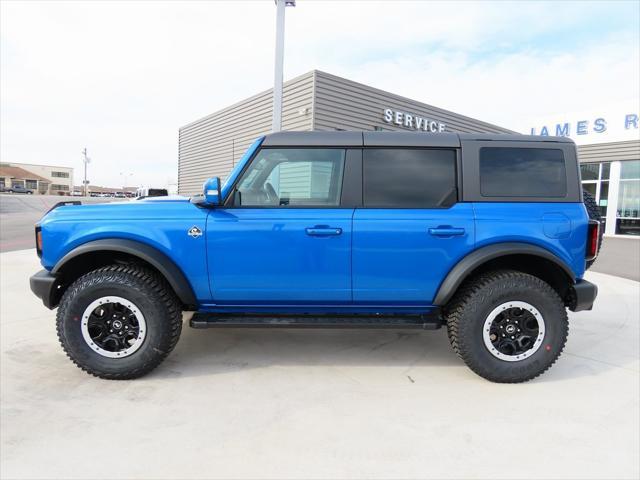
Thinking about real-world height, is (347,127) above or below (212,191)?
above

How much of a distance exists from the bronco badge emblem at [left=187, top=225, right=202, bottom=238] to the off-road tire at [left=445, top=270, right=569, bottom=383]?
203 cm

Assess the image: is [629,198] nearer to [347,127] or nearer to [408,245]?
[347,127]

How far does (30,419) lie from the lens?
2.39 m

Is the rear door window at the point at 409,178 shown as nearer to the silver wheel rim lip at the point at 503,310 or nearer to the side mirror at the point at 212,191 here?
the silver wheel rim lip at the point at 503,310

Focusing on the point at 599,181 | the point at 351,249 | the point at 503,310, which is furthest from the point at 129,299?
the point at 599,181

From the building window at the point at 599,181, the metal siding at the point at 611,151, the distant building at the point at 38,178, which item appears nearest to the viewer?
the metal siding at the point at 611,151

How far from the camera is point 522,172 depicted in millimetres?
3066

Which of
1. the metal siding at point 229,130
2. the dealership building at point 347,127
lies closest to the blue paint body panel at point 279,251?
the metal siding at point 229,130

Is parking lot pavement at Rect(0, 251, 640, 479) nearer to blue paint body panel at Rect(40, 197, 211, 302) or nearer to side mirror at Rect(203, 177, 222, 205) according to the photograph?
blue paint body panel at Rect(40, 197, 211, 302)

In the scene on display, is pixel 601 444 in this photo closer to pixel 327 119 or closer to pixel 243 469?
pixel 243 469

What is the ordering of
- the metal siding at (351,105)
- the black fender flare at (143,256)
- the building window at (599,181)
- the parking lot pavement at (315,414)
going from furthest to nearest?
1. the building window at (599,181)
2. the metal siding at (351,105)
3. the black fender flare at (143,256)
4. the parking lot pavement at (315,414)

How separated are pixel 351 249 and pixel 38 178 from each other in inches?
3765

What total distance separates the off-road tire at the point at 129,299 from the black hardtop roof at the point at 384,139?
1442 millimetres

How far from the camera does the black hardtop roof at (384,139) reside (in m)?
3.09
